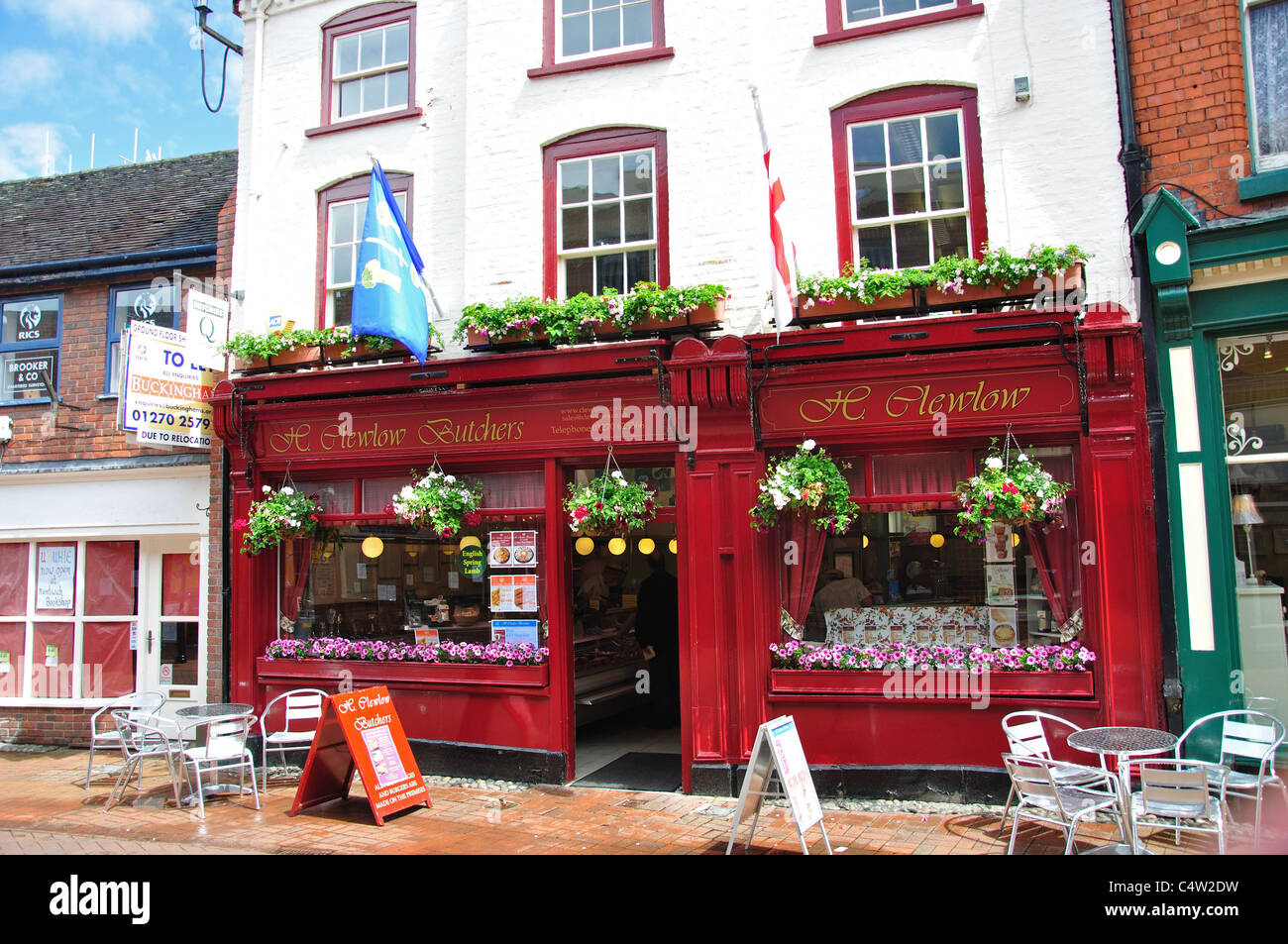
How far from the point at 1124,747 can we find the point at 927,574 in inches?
97.7

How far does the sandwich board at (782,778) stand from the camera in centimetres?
616

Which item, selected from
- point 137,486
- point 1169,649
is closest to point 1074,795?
point 1169,649

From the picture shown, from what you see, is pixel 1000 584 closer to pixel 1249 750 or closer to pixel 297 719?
pixel 1249 750

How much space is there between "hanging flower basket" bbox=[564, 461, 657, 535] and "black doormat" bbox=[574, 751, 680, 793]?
2.38 meters

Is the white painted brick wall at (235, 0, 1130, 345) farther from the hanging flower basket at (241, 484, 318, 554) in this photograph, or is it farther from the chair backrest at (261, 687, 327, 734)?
the chair backrest at (261, 687, 327, 734)

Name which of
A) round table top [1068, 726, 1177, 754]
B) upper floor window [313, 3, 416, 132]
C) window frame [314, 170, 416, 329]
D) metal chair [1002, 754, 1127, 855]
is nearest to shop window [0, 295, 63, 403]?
window frame [314, 170, 416, 329]

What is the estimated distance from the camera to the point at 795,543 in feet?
28.0

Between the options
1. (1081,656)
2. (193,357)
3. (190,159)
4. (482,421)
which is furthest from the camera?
(190,159)

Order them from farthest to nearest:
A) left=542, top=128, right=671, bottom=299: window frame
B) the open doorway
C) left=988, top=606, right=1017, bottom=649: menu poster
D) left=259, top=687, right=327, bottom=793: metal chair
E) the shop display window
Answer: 1. the open doorway
2. left=542, top=128, right=671, bottom=299: window frame
3. left=259, top=687, right=327, bottom=793: metal chair
4. left=988, top=606, right=1017, bottom=649: menu poster
5. the shop display window

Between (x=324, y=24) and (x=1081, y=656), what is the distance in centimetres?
1043

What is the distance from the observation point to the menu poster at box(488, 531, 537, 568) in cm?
948

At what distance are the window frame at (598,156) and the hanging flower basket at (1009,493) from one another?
3.48 meters

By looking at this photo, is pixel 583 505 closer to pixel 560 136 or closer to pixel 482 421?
pixel 482 421

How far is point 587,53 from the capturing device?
31.8 ft
